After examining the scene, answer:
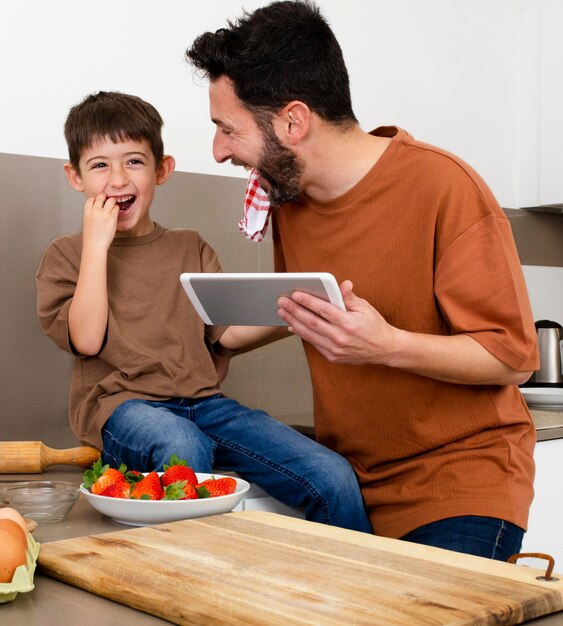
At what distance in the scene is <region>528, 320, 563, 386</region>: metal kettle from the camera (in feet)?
8.69

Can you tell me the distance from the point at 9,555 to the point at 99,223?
35.2 inches

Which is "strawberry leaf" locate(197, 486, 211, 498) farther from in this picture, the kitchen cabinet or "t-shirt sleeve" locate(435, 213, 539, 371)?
the kitchen cabinet

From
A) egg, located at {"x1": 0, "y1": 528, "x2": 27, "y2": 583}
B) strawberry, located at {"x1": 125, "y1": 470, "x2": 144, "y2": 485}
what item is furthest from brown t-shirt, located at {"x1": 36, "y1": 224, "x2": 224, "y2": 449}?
egg, located at {"x1": 0, "y1": 528, "x2": 27, "y2": 583}

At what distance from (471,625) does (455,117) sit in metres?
2.10

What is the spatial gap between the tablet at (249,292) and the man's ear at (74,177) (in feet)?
1.36

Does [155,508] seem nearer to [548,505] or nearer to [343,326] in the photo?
[343,326]

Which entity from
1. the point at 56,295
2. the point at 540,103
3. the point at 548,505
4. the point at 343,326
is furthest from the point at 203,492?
the point at 540,103

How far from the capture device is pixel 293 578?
2.73ft

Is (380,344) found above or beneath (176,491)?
above

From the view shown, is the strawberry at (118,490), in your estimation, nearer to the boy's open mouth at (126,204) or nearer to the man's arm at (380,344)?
the man's arm at (380,344)

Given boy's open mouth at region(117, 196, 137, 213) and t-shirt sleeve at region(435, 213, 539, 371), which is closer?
t-shirt sleeve at region(435, 213, 539, 371)

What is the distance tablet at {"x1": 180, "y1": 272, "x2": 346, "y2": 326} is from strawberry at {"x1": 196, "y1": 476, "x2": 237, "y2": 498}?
258 mm

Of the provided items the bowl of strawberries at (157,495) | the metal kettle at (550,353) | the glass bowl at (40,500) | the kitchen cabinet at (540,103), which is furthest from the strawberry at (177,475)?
the kitchen cabinet at (540,103)

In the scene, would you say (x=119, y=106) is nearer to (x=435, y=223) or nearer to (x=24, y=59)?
(x=24, y=59)
